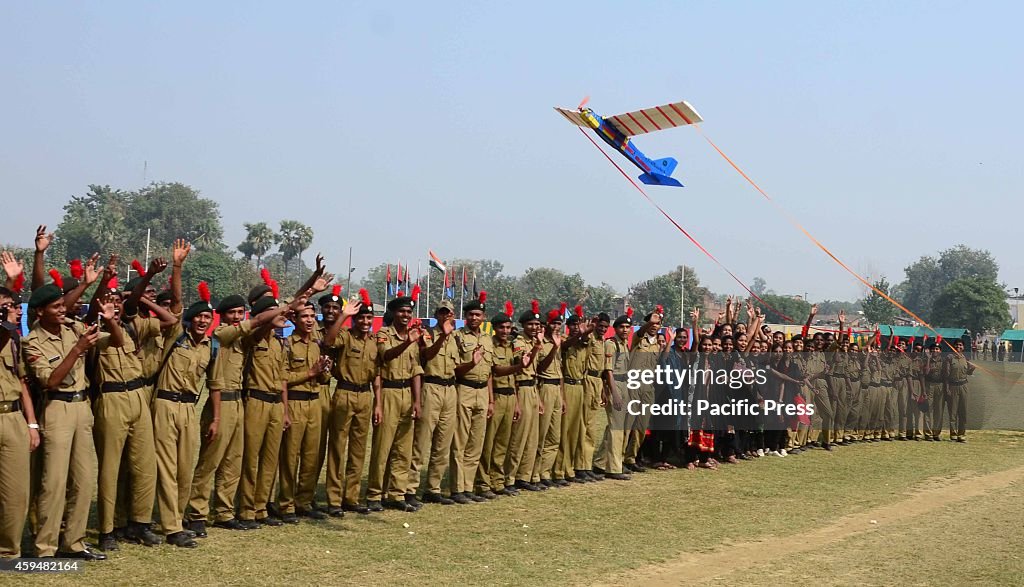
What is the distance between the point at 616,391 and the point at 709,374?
69.1 inches

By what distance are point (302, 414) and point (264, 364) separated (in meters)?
0.59

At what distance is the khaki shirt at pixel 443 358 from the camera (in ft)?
28.5

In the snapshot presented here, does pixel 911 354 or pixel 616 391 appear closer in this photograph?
pixel 616 391

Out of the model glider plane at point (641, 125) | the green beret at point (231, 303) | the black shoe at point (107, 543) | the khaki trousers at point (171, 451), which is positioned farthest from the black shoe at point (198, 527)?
the model glider plane at point (641, 125)

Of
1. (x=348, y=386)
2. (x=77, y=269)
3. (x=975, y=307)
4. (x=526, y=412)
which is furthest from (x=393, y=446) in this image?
(x=975, y=307)

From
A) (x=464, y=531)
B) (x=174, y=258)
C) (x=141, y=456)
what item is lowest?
(x=464, y=531)

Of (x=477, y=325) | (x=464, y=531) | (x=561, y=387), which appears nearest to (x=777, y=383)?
(x=561, y=387)

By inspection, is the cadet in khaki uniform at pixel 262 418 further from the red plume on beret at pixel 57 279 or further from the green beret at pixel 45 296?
the green beret at pixel 45 296

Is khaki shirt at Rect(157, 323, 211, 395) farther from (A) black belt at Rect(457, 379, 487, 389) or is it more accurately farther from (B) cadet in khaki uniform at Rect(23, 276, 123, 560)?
(A) black belt at Rect(457, 379, 487, 389)

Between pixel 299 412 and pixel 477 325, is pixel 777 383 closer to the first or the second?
pixel 477 325

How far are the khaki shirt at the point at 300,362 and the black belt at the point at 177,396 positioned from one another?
91 cm

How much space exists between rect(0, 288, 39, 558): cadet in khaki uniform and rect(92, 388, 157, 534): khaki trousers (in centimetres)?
56

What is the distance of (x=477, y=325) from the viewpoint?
9031mm

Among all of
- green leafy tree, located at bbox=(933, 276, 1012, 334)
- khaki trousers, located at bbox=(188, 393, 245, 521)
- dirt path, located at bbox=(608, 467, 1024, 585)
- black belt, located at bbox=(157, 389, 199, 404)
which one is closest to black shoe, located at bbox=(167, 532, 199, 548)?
khaki trousers, located at bbox=(188, 393, 245, 521)
